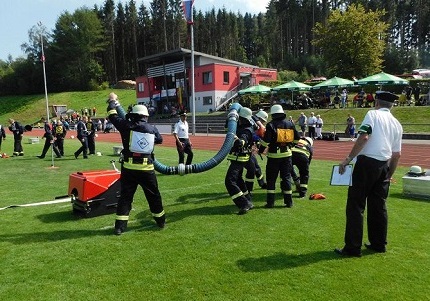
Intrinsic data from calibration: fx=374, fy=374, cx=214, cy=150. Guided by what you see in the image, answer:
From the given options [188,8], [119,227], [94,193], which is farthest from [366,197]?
[188,8]

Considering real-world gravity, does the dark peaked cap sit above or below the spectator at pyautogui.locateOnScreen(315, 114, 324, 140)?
above

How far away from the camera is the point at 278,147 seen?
754cm

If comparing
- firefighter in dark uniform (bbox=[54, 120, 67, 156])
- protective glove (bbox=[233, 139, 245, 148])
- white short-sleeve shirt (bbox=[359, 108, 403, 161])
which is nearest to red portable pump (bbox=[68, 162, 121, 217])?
protective glove (bbox=[233, 139, 245, 148])

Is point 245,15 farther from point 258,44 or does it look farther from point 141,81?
point 141,81

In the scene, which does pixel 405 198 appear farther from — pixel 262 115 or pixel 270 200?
pixel 262 115

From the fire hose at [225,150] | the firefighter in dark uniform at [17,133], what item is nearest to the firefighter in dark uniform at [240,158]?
the fire hose at [225,150]

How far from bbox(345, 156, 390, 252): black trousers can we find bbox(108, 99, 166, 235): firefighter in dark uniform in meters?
3.12

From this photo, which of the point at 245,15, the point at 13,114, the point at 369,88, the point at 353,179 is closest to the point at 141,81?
the point at 13,114

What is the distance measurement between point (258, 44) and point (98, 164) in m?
94.0

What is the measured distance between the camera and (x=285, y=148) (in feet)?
24.9

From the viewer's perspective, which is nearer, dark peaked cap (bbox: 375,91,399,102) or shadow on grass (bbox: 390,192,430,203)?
dark peaked cap (bbox: 375,91,399,102)

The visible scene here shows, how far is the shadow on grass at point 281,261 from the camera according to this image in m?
4.72

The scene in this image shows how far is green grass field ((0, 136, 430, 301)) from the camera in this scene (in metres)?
4.13

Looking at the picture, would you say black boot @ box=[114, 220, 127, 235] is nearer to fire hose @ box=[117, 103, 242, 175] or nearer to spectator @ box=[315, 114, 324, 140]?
fire hose @ box=[117, 103, 242, 175]
